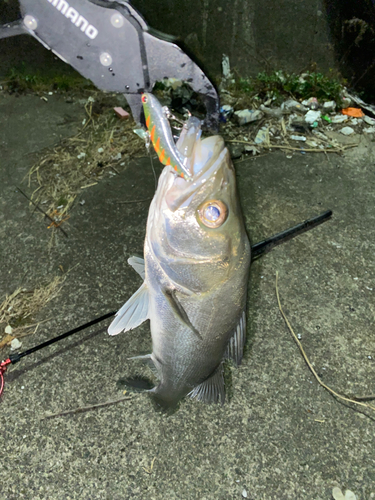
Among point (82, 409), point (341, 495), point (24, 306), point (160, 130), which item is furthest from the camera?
point (24, 306)

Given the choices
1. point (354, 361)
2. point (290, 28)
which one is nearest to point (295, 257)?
point (354, 361)

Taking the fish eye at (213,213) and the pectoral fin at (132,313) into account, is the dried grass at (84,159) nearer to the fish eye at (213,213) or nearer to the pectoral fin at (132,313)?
the pectoral fin at (132,313)

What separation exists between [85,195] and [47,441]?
2.17 metres

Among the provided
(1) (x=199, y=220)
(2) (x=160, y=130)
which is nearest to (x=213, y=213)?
(1) (x=199, y=220)

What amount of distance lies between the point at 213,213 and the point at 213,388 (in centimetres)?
104

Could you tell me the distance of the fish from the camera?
1313 mm

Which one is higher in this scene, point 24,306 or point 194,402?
point 24,306

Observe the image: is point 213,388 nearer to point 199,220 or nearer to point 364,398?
point 199,220

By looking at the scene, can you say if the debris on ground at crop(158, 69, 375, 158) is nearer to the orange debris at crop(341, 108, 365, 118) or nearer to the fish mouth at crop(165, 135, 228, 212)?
the orange debris at crop(341, 108, 365, 118)

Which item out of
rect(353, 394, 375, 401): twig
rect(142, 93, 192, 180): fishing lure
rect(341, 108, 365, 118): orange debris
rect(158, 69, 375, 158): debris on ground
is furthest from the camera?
rect(341, 108, 365, 118): orange debris

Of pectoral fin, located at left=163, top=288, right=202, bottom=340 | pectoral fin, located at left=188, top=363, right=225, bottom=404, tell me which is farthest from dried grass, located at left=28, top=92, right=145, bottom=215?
pectoral fin, located at left=188, top=363, right=225, bottom=404

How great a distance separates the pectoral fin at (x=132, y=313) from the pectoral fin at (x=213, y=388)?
1.69 ft

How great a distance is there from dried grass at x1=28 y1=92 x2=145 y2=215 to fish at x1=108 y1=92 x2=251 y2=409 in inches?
73.6

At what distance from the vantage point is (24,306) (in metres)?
2.56
